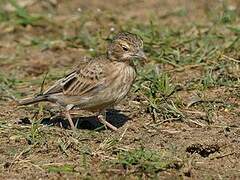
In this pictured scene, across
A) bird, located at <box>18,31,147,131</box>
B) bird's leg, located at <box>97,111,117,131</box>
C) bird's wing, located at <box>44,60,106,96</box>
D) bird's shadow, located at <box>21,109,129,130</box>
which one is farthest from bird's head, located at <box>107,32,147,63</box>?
bird's shadow, located at <box>21,109,129,130</box>

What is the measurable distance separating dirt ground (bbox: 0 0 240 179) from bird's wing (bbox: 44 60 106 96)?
0.38 meters

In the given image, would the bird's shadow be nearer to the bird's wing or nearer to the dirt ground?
the dirt ground

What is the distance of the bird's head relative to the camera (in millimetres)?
8211

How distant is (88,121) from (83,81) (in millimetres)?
657

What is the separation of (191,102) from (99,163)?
6.46ft

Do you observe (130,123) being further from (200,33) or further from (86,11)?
(86,11)

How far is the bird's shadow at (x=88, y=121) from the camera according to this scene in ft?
28.0

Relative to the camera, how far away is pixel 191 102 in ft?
28.9

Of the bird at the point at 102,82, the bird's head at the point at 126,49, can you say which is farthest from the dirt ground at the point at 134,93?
the bird's head at the point at 126,49

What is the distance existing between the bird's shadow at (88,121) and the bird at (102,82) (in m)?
0.16

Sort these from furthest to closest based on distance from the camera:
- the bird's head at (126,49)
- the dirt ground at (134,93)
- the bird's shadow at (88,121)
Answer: the bird's shadow at (88,121), the bird's head at (126,49), the dirt ground at (134,93)

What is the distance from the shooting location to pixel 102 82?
26.5 feet

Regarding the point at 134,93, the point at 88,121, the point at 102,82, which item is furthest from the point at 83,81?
the point at 134,93

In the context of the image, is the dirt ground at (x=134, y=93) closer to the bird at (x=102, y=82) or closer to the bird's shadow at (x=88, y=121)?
the bird's shadow at (x=88, y=121)
